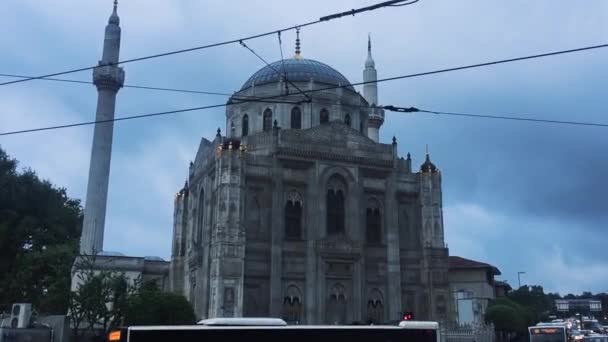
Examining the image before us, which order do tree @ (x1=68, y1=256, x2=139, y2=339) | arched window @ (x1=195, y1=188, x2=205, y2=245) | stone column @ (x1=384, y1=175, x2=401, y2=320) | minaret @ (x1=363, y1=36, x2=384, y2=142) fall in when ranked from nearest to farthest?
tree @ (x1=68, y1=256, x2=139, y2=339) → stone column @ (x1=384, y1=175, x2=401, y2=320) → arched window @ (x1=195, y1=188, x2=205, y2=245) → minaret @ (x1=363, y1=36, x2=384, y2=142)

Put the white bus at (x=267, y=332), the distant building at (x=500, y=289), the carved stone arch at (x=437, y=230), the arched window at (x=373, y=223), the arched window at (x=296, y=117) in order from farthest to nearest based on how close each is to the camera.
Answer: the distant building at (x=500, y=289) → the arched window at (x=296, y=117) → the carved stone arch at (x=437, y=230) → the arched window at (x=373, y=223) → the white bus at (x=267, y=332)

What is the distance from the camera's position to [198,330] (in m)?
13.6

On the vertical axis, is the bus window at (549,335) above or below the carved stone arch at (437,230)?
below

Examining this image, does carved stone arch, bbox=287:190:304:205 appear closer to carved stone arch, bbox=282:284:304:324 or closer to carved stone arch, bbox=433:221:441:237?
carved stone arch, bbox=282:284:304:324

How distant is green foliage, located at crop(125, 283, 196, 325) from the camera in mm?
29531

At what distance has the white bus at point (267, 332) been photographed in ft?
43.1

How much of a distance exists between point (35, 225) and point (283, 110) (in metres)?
20.2

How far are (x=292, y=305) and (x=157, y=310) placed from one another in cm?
828

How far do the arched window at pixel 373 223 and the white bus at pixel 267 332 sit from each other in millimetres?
21914

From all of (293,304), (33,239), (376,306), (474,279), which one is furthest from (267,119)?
(474,279)

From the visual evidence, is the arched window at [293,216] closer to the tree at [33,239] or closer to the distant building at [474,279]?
the tree at [33,239]

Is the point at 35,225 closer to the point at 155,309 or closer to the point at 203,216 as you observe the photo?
the point at 203,216

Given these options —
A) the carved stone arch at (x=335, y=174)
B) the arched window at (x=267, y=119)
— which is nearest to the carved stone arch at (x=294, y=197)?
the carved stone arch at (x=335, y=174)

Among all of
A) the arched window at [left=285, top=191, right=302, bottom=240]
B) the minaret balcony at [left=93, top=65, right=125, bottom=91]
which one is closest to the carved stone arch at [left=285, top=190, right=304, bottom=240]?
the arched window at [left=285, top=191, right=302, bottom=240]
